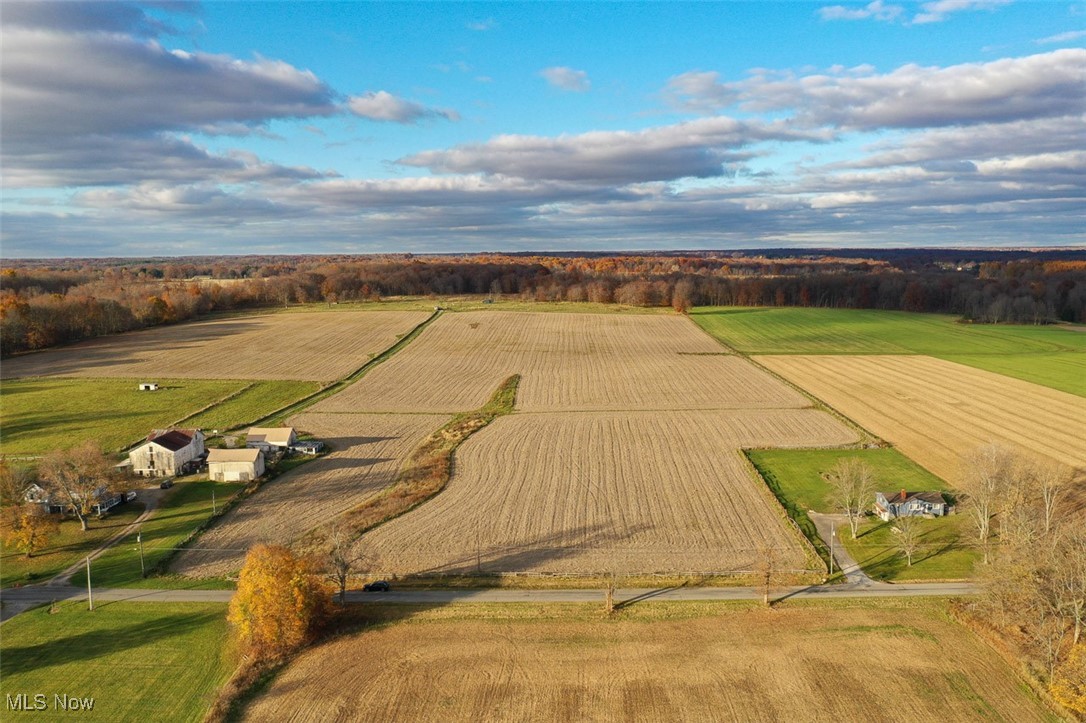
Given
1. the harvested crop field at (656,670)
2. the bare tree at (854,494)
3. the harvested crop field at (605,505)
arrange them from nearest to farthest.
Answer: the harvested crop field at (656,670) → the harvested crop field at (605,505) → the bare tree at (854,494)

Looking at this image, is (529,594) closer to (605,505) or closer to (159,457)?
(605,505)

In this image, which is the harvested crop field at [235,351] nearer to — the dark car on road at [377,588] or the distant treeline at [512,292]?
the distant treeline at [512,292]

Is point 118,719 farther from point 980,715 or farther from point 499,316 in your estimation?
point 499,316

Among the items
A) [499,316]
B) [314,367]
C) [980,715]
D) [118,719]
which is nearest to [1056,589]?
[980,715]

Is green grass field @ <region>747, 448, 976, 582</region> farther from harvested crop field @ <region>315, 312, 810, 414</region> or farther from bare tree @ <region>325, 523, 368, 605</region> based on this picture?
bare tree @ <region>325, 523, 368, 605</region>

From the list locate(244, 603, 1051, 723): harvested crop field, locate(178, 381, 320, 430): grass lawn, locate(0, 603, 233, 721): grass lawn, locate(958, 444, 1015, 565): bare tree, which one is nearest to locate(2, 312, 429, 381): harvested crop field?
locate(178, 381, 320, 430): grass lawn

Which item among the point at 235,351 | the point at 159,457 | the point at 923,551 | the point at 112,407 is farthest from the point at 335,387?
the point at 923,551

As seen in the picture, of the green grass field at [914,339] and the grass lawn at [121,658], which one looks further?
the green grass field at [914,339]

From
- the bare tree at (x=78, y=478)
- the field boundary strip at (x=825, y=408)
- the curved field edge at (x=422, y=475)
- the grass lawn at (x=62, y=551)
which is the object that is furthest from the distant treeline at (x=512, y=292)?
the curved field edge at (x=422, y=475)
